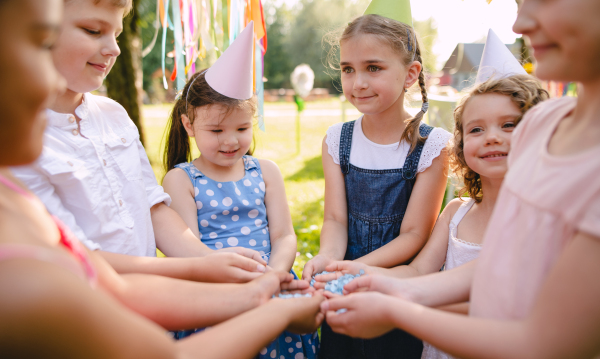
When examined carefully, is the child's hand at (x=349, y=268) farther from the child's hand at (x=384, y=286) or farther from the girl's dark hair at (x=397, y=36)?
the girl's dark hair at (x=397, y=36)

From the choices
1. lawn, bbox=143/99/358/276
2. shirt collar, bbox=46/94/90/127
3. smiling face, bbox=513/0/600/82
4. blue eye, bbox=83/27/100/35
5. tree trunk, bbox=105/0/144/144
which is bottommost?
lawn, bbox=143/99/358/276

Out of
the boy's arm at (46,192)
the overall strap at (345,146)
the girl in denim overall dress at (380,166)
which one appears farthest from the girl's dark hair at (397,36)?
the boy's arm at (46,192)

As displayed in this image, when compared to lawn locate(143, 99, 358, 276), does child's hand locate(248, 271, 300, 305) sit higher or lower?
higher

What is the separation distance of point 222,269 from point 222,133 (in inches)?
28.1

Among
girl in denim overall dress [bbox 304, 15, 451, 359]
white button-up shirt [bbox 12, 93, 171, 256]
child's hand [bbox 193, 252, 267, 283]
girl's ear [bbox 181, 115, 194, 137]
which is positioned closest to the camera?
white button-up shirt [bbox 12, 93, 171, 256]

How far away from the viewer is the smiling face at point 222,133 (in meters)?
1.91

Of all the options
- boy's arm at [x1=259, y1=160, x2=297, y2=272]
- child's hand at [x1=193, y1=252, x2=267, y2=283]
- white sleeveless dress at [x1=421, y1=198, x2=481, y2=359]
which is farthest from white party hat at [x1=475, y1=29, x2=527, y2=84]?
child's hand at [x1=193, y1=252, x2=267, y2=283]

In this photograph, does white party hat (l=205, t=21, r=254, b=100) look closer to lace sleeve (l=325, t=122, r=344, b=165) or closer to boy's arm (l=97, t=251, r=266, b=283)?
lace sleeve (l=325, t=122, r=344, b=165)

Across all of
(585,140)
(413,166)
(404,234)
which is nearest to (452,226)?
(404,234)

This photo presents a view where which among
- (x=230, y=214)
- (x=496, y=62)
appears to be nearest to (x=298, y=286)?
(x=230, y=214)

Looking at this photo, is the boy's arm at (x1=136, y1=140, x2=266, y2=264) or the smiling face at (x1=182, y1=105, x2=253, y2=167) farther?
the smiling face at (x1=182, y1=105, x2=253, y2=167)

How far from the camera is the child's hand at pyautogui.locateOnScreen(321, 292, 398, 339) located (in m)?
1.10

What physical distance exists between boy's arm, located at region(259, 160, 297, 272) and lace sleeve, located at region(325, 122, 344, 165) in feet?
0.98

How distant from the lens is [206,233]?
6.25ft
